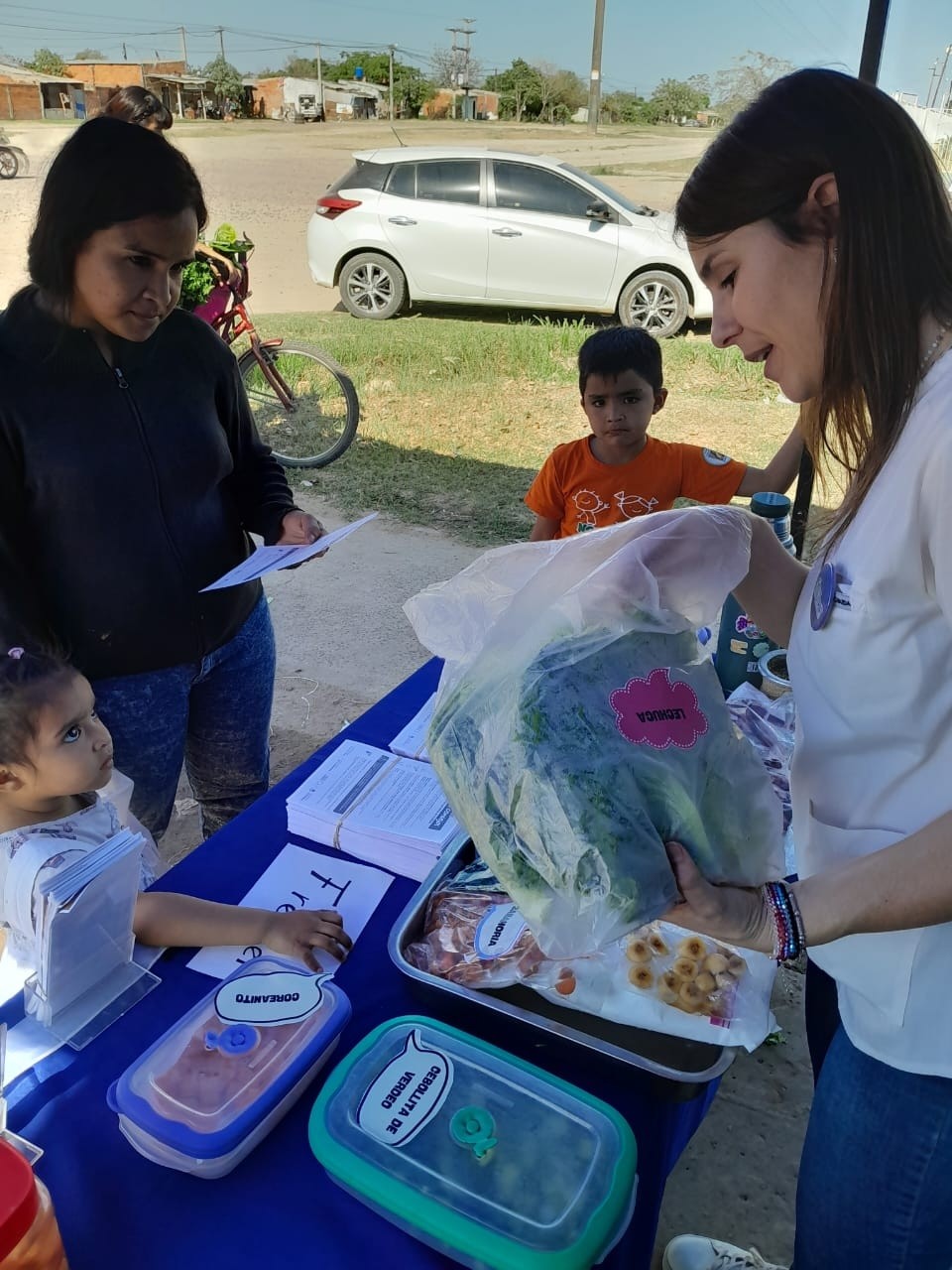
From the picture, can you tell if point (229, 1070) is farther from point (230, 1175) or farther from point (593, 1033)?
point (593, 1033)

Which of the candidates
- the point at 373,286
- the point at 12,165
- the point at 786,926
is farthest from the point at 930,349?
the point at 12,165

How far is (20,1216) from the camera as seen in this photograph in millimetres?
633

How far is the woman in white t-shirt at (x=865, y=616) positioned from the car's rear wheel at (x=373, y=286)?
7.86 m

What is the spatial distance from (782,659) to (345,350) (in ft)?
20.2

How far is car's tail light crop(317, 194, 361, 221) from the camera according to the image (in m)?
7.82

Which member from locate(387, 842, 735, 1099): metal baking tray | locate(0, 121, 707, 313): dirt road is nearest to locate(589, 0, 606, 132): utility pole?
locate(0, 121, 707, 313): dirt road

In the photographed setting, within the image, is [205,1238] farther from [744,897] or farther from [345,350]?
[345,350]

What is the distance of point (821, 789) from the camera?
0.92 meters

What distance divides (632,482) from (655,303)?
611 cm

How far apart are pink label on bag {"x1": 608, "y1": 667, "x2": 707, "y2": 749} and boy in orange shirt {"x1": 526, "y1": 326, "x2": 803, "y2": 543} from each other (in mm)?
1503

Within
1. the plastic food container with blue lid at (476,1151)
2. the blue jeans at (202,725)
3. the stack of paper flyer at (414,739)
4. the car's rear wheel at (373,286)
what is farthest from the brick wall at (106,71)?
the plastic food container with blue lid at (476,1151)

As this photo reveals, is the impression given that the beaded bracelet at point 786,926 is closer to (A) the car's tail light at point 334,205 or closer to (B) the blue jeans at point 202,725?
(B) the blue jeans at point 202,725

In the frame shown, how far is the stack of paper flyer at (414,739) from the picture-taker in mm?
1568

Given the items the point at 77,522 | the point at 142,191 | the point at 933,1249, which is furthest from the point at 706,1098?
the point at 142,191
